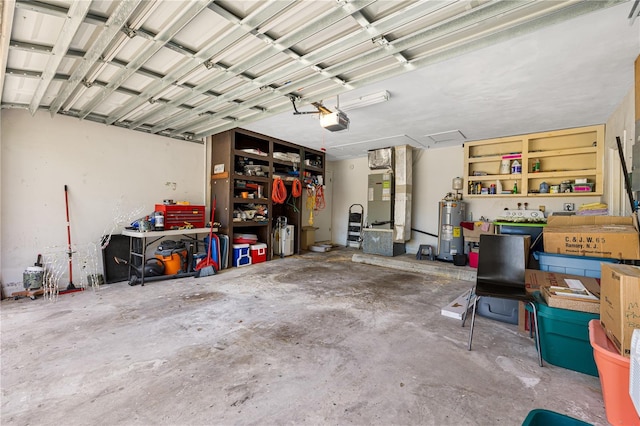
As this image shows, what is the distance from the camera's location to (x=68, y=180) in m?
4.02

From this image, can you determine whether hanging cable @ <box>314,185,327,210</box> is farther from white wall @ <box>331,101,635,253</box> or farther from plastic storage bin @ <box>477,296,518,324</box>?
plastic storage bin @ <box>477,296,518,324</box>

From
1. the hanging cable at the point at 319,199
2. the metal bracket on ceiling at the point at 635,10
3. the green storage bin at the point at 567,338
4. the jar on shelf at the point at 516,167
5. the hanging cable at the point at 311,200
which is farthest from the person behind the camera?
the hanging cable at the point at 319,199

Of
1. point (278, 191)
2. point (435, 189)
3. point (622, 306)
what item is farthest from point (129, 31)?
point (435, 189)

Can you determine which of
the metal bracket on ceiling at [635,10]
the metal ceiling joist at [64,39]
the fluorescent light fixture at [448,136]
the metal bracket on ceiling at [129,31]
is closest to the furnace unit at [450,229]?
the fluorescent light fixture at [448,136]

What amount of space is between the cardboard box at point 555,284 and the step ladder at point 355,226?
4.98m

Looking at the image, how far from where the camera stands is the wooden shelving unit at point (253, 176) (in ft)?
17.5

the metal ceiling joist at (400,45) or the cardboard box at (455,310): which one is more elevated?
the metal ceiling joist at (400,45)

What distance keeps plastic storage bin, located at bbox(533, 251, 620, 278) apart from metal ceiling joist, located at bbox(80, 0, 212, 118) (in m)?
3.75

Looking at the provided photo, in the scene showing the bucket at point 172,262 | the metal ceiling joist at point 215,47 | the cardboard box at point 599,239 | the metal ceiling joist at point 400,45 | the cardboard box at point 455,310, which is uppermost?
the metal ceiling joist at point 215,47

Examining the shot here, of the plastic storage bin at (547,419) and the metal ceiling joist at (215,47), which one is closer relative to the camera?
the plastic storage bin at (547,419)

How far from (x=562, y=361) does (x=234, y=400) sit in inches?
96.7

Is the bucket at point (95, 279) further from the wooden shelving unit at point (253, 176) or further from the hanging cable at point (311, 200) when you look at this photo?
the hanging cable at point (311, 200)

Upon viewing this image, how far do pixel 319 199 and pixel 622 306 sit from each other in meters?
6.66

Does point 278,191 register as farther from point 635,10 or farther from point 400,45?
point 635,10
